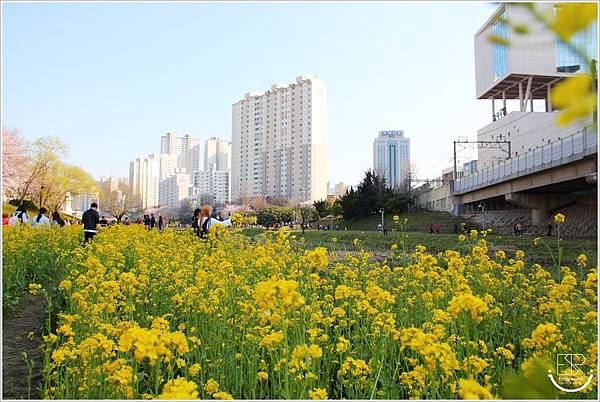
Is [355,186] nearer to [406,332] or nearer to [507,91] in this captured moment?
[507,91]

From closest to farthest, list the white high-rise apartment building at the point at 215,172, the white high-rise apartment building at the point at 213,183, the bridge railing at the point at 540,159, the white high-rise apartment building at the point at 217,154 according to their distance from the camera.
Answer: the bridge railing at the point at 540,159, the white high-rise apartment building at the point at 213,183, the white high-rise apartment building at the point at 215,172, the white high-rise apartment building at the point at 217,154

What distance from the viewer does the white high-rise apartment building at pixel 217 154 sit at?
284 ft

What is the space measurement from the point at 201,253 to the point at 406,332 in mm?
3891

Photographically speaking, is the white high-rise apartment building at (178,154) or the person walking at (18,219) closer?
the person walking at (18,219)

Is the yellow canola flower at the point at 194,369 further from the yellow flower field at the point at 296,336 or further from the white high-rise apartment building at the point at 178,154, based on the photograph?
the white high-rise apartment building at the point at 178,154

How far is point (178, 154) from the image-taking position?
7294 centimetres

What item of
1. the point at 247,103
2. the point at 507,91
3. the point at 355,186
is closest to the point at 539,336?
the point at 355,186

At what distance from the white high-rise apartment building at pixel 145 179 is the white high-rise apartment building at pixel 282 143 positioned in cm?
1404

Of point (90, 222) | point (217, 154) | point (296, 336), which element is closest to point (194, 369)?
point (296, 336)

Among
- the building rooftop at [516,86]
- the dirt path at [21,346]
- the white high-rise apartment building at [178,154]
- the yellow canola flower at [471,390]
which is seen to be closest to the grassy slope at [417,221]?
the building rooftop at [516,86]

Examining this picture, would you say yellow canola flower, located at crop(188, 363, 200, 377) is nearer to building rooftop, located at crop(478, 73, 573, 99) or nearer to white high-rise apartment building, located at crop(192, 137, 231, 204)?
building rooftop, located at crop(478, 73, 573, 99)

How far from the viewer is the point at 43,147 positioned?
36.5ft

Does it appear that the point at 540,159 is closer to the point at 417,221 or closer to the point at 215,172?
the point at 417,221

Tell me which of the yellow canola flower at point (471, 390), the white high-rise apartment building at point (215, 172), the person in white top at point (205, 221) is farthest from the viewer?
the white high-rise apartment building at point (215, 172)
